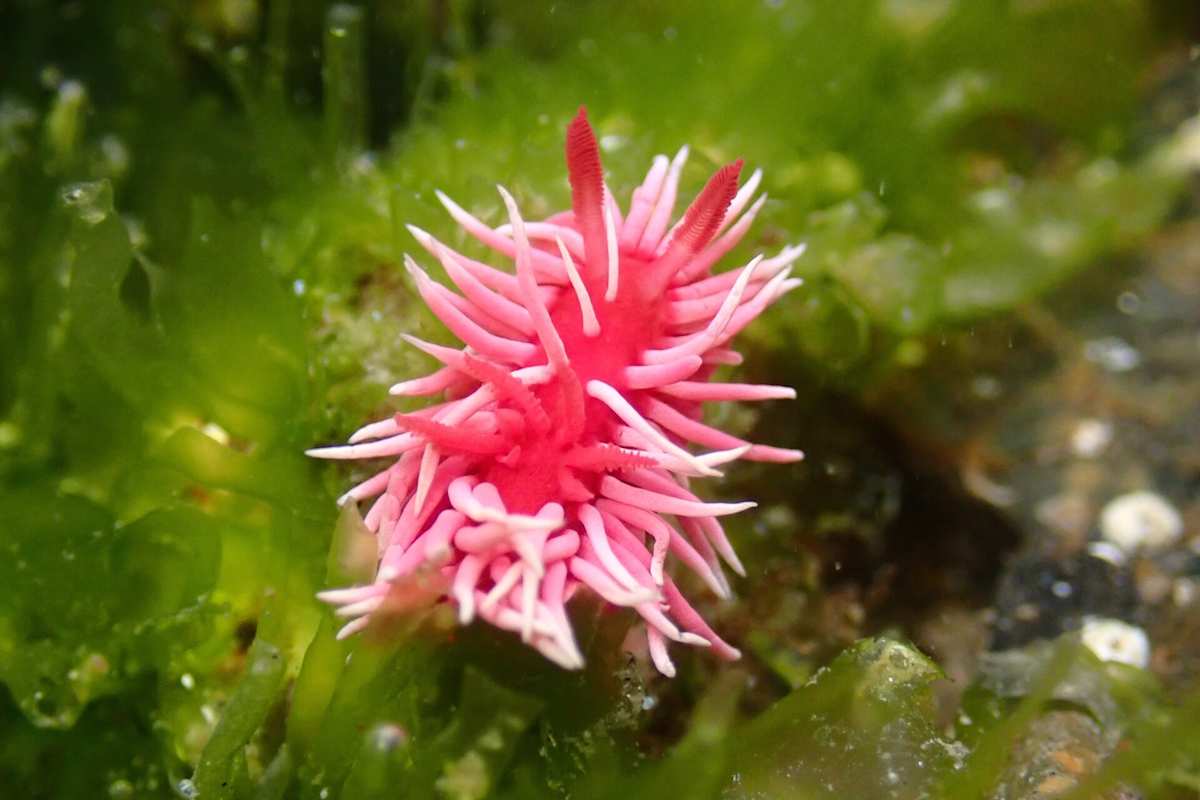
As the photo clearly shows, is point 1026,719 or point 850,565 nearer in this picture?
point 1026,719

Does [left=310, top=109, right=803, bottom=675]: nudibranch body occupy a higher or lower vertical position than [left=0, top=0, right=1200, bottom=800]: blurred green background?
higher

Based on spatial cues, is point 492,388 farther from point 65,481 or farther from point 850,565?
point 850,565

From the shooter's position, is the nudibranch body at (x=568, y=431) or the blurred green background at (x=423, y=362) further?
the blurred green background at (x=423, y=362)

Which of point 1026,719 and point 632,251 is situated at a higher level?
point 632,251

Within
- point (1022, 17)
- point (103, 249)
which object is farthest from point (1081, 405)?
point (103, 249)

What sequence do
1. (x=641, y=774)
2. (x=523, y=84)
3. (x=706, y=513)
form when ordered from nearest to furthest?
(x=706, y=513)
(x=641, y=774)
(x=523, y=84)

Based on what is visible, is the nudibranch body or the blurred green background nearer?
the nudibranch body
